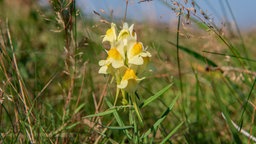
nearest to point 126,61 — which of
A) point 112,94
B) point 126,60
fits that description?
point 126,60

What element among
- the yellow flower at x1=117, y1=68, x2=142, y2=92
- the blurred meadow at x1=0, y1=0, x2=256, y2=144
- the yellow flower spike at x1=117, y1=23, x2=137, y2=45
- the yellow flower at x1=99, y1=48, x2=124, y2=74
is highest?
the yellow flower spike at x1=117, y1=23, x2=137, y2=45

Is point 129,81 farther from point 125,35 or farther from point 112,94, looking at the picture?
point 112,94

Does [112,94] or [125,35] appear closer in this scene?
[125,35]

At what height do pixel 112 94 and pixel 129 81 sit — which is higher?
pixel 129 81

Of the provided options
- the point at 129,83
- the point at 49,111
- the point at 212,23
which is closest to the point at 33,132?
the point at 49,111

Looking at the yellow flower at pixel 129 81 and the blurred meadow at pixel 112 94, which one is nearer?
the yellow flower at pixel 129 81

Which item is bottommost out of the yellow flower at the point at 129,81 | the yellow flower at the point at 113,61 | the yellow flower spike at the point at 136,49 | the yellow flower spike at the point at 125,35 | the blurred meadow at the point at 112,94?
the blurred meadow at the point at 112,94

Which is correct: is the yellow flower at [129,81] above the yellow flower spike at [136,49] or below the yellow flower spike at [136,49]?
below
